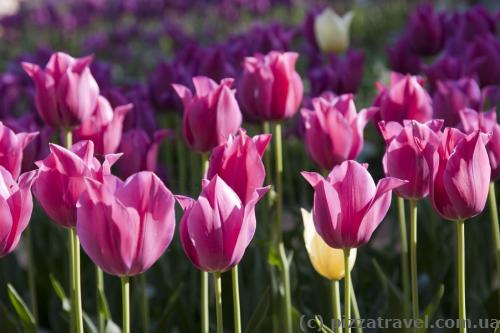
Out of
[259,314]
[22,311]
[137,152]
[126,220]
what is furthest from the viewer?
[137,152]

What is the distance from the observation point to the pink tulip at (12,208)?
1.34 m

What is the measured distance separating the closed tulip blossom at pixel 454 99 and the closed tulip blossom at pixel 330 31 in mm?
1359

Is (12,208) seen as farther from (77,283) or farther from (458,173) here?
(458,173)

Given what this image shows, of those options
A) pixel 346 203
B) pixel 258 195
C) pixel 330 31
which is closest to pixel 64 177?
pixel 258 195

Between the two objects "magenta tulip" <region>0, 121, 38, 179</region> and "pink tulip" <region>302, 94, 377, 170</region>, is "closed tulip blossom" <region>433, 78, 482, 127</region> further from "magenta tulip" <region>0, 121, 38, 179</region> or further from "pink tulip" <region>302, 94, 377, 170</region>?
"magenta tulip" <region>0, 121, 38, 179</region>

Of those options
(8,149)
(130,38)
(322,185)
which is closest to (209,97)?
(8,149)

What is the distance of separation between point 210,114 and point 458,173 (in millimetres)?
667

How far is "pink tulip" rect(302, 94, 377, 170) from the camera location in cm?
193

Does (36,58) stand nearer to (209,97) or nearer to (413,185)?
(209,97)

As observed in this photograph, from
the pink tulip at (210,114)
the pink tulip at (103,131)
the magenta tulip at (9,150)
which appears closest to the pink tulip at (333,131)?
the pink tulip at (210,114)

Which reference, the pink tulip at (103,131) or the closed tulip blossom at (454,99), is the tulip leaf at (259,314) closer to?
the pink tulip at (103,131)

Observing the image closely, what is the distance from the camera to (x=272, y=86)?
218 centimetres

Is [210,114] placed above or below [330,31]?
below

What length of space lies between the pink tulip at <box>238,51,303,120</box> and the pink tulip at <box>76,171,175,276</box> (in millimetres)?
913
